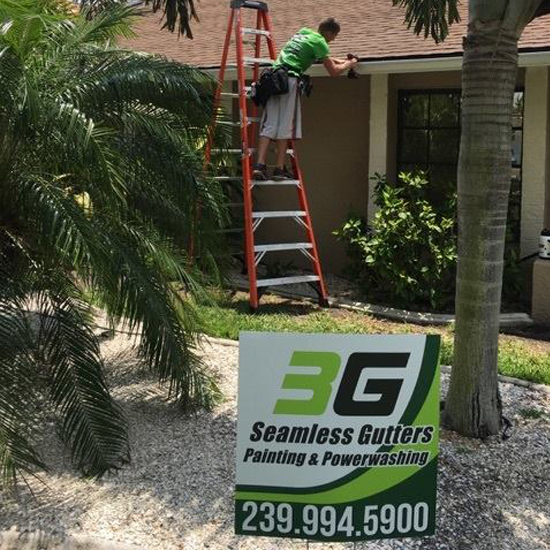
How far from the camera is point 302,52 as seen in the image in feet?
27.6

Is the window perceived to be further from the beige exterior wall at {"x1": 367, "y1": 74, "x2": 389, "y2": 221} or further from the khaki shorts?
the khaki shorts

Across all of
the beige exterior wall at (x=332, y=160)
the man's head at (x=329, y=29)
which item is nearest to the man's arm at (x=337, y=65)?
the man's head at (x=329, y=29)

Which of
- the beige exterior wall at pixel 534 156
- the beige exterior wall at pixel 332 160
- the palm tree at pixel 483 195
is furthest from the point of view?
the beige exterior wall at pixel 332 160

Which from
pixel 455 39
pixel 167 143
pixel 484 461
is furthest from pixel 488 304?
pixel 455 39

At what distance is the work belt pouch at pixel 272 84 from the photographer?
27.2ft

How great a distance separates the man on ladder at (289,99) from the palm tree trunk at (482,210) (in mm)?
3713

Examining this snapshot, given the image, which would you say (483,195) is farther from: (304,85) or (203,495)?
(304,85)

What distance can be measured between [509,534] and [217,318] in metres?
4.35

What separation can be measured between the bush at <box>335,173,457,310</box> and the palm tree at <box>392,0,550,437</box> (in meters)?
3.64

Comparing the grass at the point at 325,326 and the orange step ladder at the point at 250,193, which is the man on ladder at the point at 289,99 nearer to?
the orange step ladder at the point at 250,193

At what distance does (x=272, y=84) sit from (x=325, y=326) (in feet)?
8.51

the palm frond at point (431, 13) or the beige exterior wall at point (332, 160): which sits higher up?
the palm frond at point (431, 13)

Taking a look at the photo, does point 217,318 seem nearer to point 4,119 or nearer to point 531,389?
point 531,389

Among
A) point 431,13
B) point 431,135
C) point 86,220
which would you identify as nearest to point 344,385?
point 86,220
